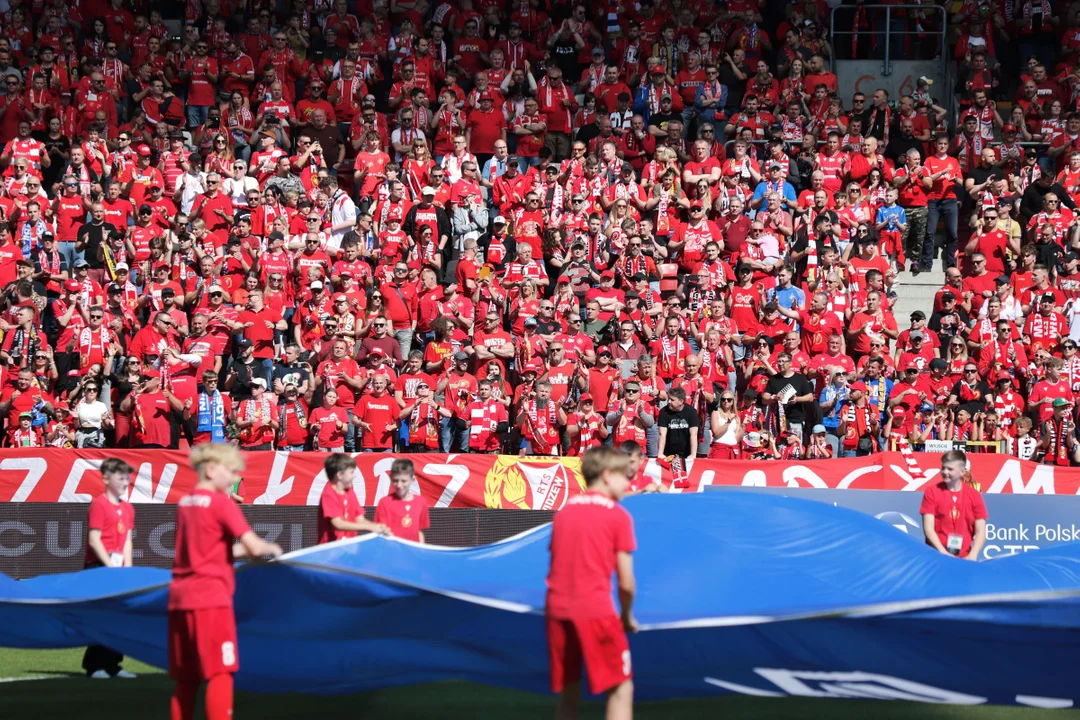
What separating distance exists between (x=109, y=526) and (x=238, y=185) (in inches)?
422

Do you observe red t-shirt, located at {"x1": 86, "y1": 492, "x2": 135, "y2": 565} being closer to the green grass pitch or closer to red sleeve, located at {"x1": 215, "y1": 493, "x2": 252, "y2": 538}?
the green grass pitch

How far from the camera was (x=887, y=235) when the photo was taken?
19891 millimetres

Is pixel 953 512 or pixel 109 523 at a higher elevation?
pixel 109 523

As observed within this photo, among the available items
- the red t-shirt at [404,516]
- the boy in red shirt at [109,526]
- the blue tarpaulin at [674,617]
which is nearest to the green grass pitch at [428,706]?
the boy in red shirt at [109,526]

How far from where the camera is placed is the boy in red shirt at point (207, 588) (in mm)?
6855

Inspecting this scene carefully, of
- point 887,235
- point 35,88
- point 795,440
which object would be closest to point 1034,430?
point 795,440

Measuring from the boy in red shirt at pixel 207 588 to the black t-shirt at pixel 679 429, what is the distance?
9.28m

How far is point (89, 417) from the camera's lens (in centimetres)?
1633

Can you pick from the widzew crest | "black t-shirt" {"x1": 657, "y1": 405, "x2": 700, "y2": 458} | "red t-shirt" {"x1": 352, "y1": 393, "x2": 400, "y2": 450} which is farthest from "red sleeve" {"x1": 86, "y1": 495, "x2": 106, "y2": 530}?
"black t-shirt" {"x1": 657, "y1": 405, "x2": 700, "y2": 458}

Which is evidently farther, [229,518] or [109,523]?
[109,523]

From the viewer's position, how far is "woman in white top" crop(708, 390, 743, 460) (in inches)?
636

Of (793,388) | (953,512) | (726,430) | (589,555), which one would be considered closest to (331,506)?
(589,555)

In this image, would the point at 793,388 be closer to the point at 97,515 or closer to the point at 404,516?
the point at 404,516

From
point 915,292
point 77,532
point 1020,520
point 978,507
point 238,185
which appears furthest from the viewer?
point 915,292
